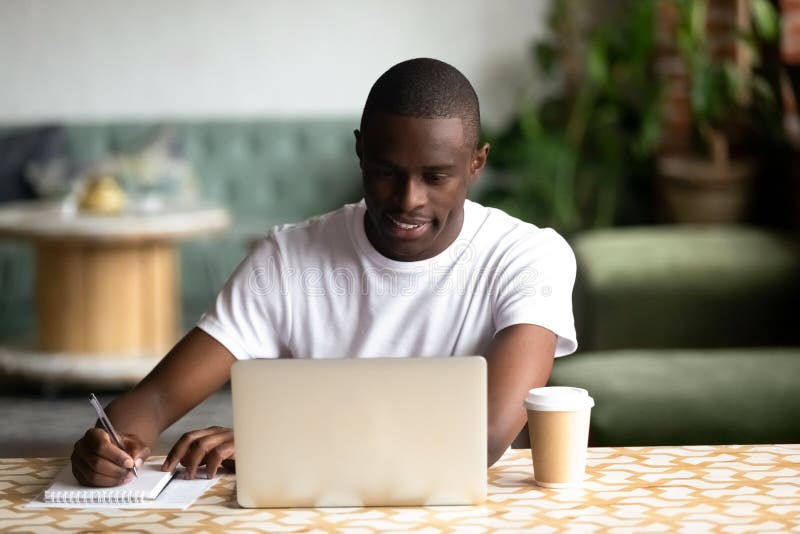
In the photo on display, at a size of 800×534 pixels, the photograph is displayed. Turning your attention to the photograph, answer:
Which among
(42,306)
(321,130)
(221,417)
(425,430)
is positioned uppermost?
(321,130)

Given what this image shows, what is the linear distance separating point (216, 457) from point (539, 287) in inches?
20.1

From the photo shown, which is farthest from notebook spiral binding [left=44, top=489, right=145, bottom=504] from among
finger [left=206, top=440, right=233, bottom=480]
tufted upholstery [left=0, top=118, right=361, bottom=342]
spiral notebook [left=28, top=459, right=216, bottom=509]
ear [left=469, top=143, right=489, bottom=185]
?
tufted upholstery [left=0, top=118, right=361, bottom=342]

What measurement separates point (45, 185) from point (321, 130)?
1229 mm

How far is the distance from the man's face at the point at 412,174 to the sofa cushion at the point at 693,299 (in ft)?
5.10

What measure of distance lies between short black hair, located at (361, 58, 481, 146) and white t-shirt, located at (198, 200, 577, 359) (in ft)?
0.66

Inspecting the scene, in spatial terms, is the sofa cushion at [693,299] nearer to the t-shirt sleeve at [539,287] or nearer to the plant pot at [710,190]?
the plant pot at [710,190]

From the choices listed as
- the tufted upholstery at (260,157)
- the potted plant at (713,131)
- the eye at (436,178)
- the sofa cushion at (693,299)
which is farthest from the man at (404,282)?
the tufted upholstery at (260,157)

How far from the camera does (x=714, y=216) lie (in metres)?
4.38

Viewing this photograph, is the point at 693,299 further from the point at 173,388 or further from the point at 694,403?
the point at 173,388

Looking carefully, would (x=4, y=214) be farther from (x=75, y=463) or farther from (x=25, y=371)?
(x=75, y=463)

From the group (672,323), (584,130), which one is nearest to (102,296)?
(672,323)

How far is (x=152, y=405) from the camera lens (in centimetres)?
152

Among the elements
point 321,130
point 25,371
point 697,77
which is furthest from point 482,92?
point 25,371

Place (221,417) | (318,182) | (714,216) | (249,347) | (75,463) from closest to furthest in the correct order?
(75,463)
(249,347)
(221,417)
(714,216)
(318,182)
